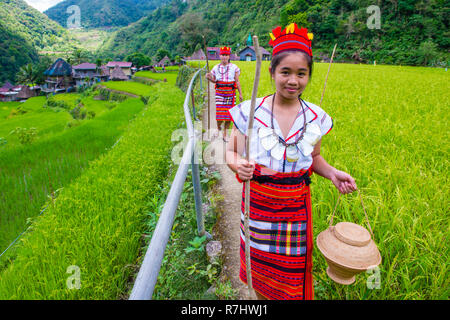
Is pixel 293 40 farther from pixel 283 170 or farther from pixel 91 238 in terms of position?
pixel 91 238

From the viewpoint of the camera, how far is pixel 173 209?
3.55ft

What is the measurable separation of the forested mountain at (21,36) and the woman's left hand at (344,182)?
70300 mm

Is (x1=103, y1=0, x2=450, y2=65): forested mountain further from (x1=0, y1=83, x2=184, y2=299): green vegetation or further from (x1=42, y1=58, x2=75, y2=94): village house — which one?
(x1=42, y1=58, x2=75, y2=94): village house

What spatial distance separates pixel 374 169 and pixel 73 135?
8.39 m

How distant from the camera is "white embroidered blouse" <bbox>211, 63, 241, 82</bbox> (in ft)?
13.3

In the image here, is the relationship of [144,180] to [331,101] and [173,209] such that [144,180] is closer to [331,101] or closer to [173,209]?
[173,209]

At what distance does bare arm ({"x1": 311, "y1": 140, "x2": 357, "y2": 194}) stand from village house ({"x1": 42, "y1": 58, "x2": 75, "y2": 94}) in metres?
52.9

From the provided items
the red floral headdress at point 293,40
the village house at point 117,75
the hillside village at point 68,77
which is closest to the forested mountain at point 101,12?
the hillside village at point 68,77

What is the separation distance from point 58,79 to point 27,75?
31.5 ft

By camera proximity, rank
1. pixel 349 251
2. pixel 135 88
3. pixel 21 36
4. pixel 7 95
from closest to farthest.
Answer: pixel 349 251 < pixel 135 88 < pixel 7 95 < pixel 21 36

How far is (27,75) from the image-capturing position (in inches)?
1849

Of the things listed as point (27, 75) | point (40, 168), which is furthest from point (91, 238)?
point (27, 75)

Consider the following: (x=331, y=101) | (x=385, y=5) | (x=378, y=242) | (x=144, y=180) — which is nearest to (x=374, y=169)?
(x=378, y=242)

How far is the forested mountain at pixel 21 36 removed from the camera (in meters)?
53.9
